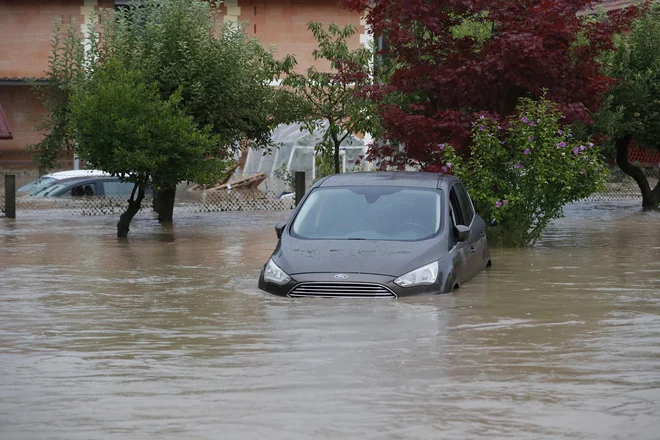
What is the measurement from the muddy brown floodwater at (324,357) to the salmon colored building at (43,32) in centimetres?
2327

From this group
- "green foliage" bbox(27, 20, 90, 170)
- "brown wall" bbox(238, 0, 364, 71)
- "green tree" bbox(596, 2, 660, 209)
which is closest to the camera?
"green foliage" bbox(27, 20, 90, 170)

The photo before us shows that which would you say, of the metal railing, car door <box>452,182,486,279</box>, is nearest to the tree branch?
the metal railing

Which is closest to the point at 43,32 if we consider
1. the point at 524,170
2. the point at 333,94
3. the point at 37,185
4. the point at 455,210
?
the point at 37,185

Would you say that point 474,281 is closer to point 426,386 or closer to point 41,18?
point 426,386

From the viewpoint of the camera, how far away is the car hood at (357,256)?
1293cm

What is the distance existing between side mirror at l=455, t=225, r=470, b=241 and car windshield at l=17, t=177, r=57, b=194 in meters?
21.7

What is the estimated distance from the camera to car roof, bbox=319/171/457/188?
48.4 ft

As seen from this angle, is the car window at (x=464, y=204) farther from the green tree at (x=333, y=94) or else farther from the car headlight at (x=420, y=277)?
the green tree at (x=333, y=94)

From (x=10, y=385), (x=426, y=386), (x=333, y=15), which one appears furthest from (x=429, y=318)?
(x=333, y=15)

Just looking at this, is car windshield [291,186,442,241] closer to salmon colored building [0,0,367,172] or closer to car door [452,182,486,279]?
car door [452,182,486,279]

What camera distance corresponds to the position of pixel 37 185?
34500 millimetres

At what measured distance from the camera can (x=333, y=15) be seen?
40938 millimetres

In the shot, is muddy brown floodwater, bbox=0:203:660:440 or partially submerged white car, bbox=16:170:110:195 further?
partially submerged white car, bbox=16:170:110:195

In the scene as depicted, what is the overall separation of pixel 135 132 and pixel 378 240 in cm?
1008
